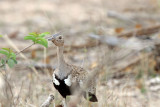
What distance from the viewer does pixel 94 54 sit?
21.4ft

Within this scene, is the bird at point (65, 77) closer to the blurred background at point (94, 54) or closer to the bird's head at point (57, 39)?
the bird's head at point (57, 39)

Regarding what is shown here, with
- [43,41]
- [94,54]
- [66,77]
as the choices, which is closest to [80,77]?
[66,77]

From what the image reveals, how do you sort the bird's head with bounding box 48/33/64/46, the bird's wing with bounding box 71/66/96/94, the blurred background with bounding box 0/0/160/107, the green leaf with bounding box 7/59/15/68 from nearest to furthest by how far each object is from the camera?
the green leaf with bounding box 7/59/15/68 → the bird's head with bounding box 48/33/64/46 → the bird's wing with bounding box 71/66/96/94 → the blurred background with bounding box 0/0/160/107

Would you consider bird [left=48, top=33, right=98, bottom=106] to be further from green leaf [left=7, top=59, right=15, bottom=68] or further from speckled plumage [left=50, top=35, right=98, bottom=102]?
green leaf [left=7, top=59, right=15, bottom=68]

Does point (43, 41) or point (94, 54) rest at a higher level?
point (43, 41)

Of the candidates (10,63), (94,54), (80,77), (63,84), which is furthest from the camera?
(94,54)

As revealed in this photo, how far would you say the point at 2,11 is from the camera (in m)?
10.3

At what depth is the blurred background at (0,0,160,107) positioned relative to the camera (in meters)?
4.09

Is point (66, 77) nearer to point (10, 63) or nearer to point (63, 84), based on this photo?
point (63, 84)

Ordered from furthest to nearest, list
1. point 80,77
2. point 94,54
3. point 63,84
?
point 94,54 → point 80,77 → point 63,84

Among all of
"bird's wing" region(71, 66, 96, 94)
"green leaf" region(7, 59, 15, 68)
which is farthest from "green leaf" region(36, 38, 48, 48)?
"bird's wing" region(71, 66, 96, 94)

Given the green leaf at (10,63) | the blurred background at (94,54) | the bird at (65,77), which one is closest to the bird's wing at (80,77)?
the bird at (65,77)

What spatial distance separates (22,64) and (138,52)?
1.91 metres

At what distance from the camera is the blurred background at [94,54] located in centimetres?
409
